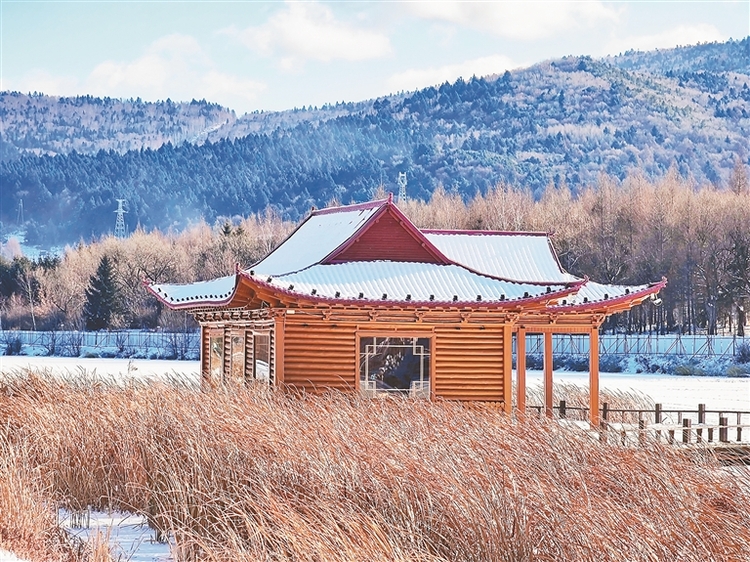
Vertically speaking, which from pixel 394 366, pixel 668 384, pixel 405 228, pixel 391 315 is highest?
pixel 405 228

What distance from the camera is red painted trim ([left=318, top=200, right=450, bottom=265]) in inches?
811

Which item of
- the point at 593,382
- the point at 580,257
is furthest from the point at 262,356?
the point at 580,257

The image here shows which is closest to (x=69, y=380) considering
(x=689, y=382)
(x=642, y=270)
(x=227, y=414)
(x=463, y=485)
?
(x=227, y=414)

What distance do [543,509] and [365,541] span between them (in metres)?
1.48

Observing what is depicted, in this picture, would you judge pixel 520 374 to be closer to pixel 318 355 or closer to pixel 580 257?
pixel 318 355

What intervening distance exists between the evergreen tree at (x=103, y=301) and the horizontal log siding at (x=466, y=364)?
153ft

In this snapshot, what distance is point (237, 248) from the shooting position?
216ft

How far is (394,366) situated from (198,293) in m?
4.47

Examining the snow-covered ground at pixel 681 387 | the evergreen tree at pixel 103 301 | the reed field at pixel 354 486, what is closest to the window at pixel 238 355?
the reed field at pixel 354 486

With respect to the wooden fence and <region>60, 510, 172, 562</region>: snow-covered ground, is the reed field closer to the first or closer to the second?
<region>60, 510, 172, 562</region>: snow-covered ground

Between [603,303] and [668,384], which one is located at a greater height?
[603,303]

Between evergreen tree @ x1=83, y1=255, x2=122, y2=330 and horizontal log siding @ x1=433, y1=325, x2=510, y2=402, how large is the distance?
46522mm

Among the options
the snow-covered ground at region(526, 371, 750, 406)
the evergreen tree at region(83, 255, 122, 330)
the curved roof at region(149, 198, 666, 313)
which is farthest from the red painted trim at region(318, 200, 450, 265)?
the evergreen tree at region(83, 255, 122, 330)

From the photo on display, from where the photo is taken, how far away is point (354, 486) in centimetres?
998
